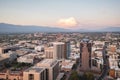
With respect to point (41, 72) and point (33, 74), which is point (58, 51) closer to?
point (41, 72)

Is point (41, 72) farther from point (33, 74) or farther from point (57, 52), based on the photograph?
point (57, 52)

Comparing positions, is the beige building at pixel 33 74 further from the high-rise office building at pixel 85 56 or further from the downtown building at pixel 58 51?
the downtown building at pixel 58 51

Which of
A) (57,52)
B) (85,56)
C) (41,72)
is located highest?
(85,56)

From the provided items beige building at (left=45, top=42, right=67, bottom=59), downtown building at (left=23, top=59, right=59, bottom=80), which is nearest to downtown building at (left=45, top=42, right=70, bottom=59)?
beige building at (left=45, top=42, right=67, bottom=59)

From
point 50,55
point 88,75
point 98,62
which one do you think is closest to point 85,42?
point 98,62

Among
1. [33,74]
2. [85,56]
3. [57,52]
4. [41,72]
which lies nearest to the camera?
[33,74]

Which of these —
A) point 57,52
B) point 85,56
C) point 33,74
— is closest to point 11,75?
point 33,74

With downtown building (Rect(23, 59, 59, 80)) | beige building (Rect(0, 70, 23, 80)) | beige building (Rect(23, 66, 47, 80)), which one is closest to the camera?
beige building (Rect(23, 66, 47, 80))

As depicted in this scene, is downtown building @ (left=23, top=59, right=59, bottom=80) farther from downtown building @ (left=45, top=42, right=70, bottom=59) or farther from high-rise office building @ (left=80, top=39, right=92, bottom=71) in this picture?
downtown building @ (left=45, top=42, right=70, bottom=59)

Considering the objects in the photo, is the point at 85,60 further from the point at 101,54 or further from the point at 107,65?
the point at 101,54

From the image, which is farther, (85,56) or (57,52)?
(57,52)

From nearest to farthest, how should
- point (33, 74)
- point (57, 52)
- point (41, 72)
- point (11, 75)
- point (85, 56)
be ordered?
point (33, 74) → point (41, 72) → point (11, 75) → point (85, 56) → point (57, 52)

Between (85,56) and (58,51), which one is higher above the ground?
(85,56)
